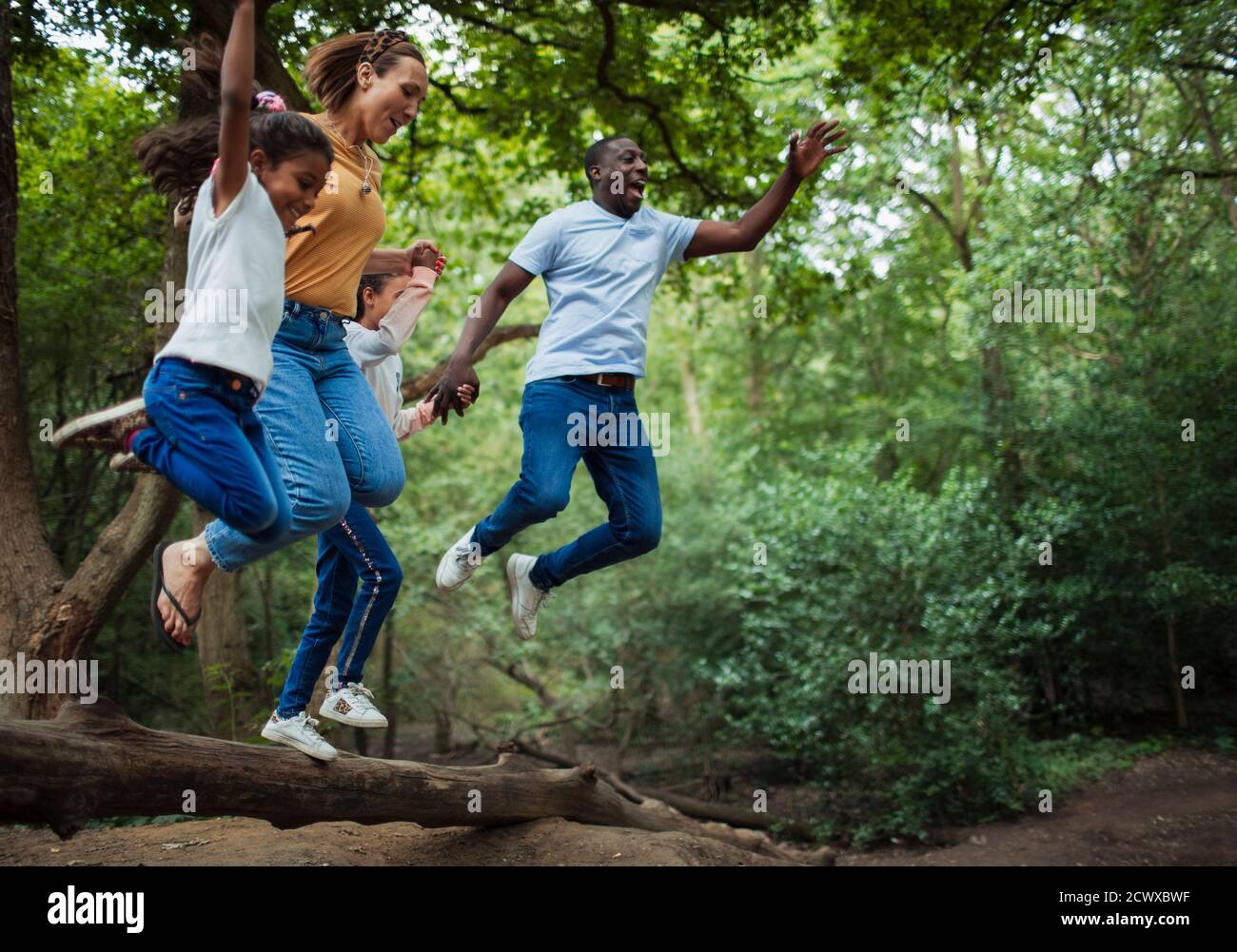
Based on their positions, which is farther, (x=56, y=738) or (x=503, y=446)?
(x=503, y=446)

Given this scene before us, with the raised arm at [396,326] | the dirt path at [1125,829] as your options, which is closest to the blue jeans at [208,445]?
the raised arm at [396,326]

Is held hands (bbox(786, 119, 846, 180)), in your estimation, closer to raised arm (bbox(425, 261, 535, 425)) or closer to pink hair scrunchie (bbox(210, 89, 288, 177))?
raised arm (bbox(425, 261, 535, 425))

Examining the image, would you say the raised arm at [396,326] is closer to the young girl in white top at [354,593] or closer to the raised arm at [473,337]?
the young girl in white top at [354,593]

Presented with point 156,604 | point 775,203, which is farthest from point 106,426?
point 775,203

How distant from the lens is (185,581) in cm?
344

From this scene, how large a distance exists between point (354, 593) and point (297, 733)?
566mm

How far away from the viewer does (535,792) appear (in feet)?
17.8

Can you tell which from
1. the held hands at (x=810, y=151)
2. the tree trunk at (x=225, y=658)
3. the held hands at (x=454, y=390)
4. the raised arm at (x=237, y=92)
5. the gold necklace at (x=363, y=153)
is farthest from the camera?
the tree trunk at (x=225, y=658)

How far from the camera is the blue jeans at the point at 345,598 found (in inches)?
157

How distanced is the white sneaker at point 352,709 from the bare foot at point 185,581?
2.46 feet

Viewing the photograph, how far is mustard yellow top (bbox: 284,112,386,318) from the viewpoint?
3.52 metres

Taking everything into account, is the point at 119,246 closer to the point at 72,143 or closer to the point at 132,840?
the point at 72,143
